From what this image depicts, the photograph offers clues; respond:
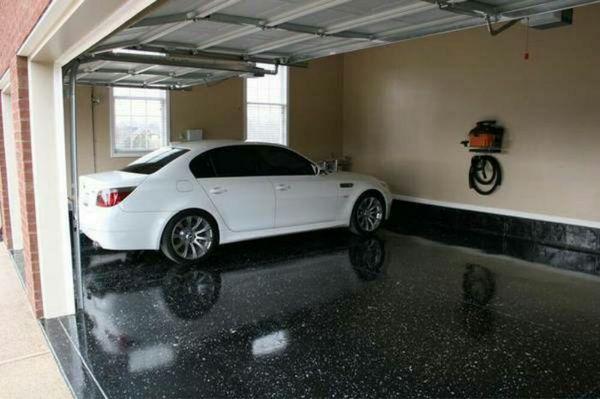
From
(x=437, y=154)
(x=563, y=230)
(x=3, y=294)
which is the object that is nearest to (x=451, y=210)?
(x=437, y=154)

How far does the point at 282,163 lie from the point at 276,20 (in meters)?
2.45

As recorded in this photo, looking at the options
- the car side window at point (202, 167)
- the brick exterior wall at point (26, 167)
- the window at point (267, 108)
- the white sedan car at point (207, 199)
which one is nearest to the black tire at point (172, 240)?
the white sedan car at point (207, 199)

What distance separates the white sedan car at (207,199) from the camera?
16.7ft

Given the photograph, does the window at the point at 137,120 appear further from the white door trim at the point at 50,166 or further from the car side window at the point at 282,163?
the white door trim at the point at 50,166

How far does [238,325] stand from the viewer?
3779mm

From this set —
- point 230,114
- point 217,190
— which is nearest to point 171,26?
point 217,190

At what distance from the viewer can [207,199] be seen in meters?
5.50

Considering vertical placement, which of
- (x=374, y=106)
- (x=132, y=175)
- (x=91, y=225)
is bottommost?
(x=91, y=225)

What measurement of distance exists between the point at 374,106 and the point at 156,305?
264 inches

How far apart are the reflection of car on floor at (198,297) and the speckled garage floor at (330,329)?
2 centimetres

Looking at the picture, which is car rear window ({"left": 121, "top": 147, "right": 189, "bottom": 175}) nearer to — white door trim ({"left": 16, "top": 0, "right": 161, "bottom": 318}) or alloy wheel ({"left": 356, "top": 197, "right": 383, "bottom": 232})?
white door trim ({"left": 16, "top": 0, "right": 161, "bottom": 318})

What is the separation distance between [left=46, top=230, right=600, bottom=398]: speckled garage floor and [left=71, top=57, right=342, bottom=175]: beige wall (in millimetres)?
2631

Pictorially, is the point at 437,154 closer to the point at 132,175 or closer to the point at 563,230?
the point at 563,230

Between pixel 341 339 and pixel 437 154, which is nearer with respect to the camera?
pixel 341 339
